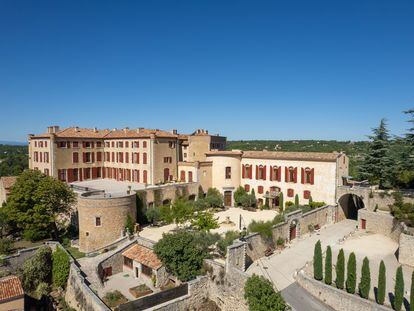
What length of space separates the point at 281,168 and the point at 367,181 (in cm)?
1013

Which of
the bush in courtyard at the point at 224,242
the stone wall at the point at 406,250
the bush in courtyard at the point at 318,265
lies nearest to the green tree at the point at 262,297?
the bush in courtyard at the point at 318,265

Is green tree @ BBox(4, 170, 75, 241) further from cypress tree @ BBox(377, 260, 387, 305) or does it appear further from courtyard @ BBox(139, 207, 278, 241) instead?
cypress tree @ BBox(377, 260, 387, 305)

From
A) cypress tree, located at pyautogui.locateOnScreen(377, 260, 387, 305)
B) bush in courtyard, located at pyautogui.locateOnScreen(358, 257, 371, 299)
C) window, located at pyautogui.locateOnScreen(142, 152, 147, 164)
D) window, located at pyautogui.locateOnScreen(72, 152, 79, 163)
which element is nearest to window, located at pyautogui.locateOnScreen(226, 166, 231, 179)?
window, located at pyautogui.locateOnScreen(142, 152, 147, 164)

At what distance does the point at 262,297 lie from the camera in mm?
16281

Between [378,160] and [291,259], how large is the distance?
19.2 m

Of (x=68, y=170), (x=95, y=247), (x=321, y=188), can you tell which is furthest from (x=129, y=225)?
(x=321, y=188)

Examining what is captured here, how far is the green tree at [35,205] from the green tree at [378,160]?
3372 cm

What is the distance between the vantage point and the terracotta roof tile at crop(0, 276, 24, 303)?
2073cm

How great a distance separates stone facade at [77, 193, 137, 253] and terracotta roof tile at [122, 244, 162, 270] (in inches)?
145

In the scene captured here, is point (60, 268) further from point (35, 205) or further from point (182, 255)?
point (182, 255)

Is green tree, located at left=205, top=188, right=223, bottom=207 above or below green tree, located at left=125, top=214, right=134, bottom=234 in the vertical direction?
above

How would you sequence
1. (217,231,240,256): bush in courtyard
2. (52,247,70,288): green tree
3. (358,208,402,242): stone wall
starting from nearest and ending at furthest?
(217,231,240,256): bush in courtyard < (52,247,70,288): green tree < (358,208,402,242): stone wall

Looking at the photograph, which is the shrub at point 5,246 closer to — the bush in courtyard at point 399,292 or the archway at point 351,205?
the bush in courtyard at point 399,292

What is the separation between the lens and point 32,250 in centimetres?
2684
